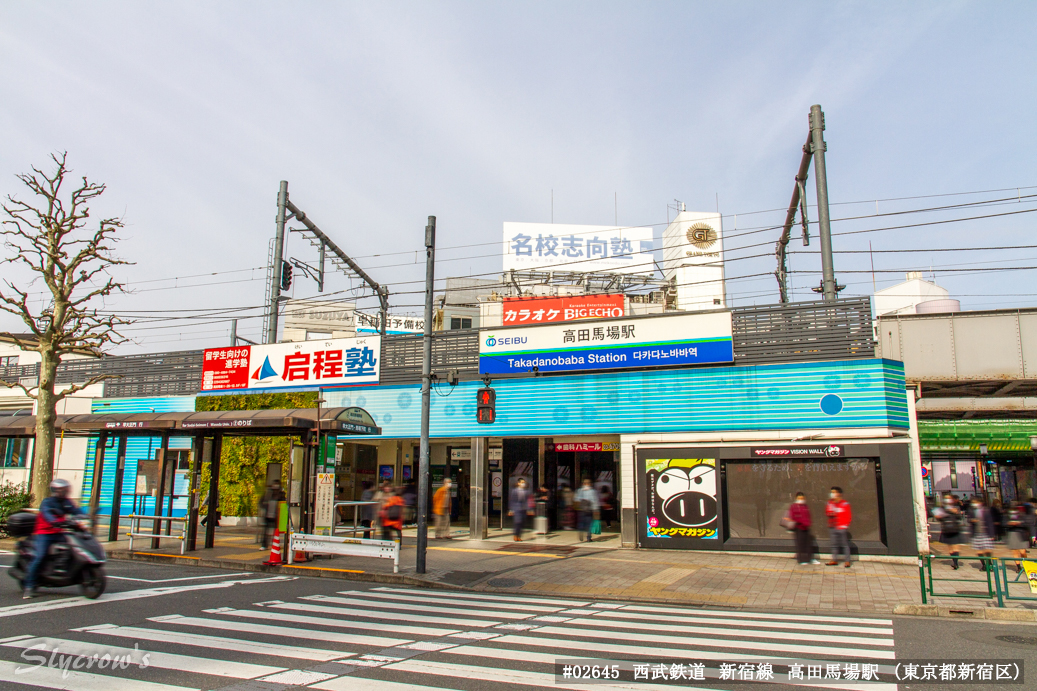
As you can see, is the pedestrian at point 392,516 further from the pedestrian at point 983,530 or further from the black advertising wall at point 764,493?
the pedestrian at point 983,530

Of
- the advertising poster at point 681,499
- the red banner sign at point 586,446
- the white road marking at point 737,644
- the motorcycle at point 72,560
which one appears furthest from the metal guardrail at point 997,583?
the red banner sign at point 586,446

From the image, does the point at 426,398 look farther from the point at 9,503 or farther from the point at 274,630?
the point at 9,503

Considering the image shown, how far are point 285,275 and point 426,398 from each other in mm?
11832

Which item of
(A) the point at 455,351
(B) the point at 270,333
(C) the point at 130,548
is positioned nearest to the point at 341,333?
(B) the point at 270,333

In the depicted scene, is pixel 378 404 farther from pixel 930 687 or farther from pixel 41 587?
pixel 930 687

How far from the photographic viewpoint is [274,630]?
870 cm

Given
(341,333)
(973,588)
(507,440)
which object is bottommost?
(973,588)

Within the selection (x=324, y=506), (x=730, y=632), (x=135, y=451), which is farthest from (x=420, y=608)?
(x=135, y=451)

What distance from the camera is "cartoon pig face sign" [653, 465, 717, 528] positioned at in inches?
728

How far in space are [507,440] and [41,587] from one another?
16.5 meters

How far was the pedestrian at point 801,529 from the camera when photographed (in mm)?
15555

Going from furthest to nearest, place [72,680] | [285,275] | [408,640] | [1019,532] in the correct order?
[285,275]
[1019,532]
[408,640]
[72,680]

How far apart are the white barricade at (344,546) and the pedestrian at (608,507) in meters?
11.4

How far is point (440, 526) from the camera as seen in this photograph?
2242 cm
